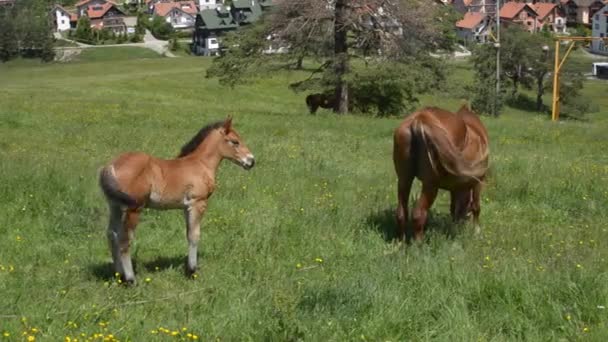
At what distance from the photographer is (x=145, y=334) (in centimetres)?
648

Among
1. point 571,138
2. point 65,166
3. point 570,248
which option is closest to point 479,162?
point 570,248

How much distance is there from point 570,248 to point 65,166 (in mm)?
7934

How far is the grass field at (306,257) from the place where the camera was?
670 centimetres

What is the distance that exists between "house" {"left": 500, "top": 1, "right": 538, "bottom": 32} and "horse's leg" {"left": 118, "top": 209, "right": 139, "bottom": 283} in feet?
432

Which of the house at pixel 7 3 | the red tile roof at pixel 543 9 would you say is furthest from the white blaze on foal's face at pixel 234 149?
the red tile roof at pixel 543 9

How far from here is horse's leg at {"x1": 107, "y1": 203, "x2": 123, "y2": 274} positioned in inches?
303

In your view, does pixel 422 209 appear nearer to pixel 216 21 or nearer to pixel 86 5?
pixel 216 21

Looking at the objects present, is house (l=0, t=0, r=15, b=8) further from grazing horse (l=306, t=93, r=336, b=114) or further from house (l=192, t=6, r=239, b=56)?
grazing horse (l=306, t=93, r=336, b=114)

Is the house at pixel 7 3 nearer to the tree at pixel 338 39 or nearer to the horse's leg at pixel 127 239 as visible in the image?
the tree at pixel 338 39

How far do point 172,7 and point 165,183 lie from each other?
140 metres

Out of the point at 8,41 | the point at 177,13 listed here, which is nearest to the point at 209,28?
the point at 8,41

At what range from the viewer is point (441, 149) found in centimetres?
890

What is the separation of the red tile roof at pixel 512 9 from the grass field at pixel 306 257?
122628 mm

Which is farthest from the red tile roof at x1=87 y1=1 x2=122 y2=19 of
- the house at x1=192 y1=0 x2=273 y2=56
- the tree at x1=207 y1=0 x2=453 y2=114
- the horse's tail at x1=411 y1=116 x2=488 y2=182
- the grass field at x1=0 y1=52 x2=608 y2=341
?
the horse's tail at x1=411 y1=116 x2=488 y2=182
